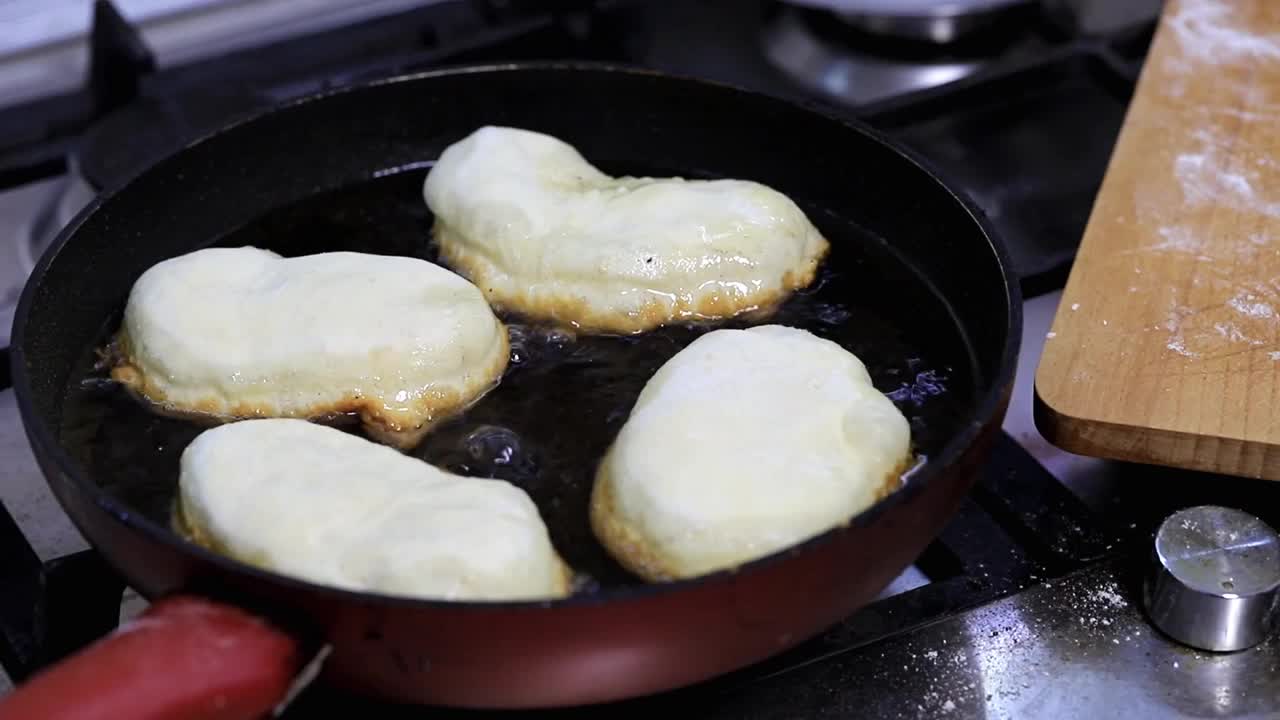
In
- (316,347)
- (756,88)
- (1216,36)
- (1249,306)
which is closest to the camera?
(316,347)

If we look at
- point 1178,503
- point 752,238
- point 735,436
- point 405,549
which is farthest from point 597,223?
point 1178,503

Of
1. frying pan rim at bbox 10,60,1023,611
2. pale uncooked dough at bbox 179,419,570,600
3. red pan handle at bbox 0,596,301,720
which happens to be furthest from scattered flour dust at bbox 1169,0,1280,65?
red pan handle at bbox 0,596,301,720

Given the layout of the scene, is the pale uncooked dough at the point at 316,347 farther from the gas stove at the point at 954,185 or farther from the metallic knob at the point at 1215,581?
the metallic knob at the point at 1215,581

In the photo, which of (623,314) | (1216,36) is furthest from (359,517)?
(1216,36)

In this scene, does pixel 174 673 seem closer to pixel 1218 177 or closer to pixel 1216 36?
pixel 1218 177

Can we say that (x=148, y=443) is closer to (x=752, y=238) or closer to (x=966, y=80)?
(x=752, y=238)

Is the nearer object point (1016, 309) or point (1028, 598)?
point (1016, 309)

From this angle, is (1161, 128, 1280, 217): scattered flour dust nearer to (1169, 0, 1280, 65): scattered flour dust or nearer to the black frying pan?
(1169, 0, 1280, 65): scattered flour dust
